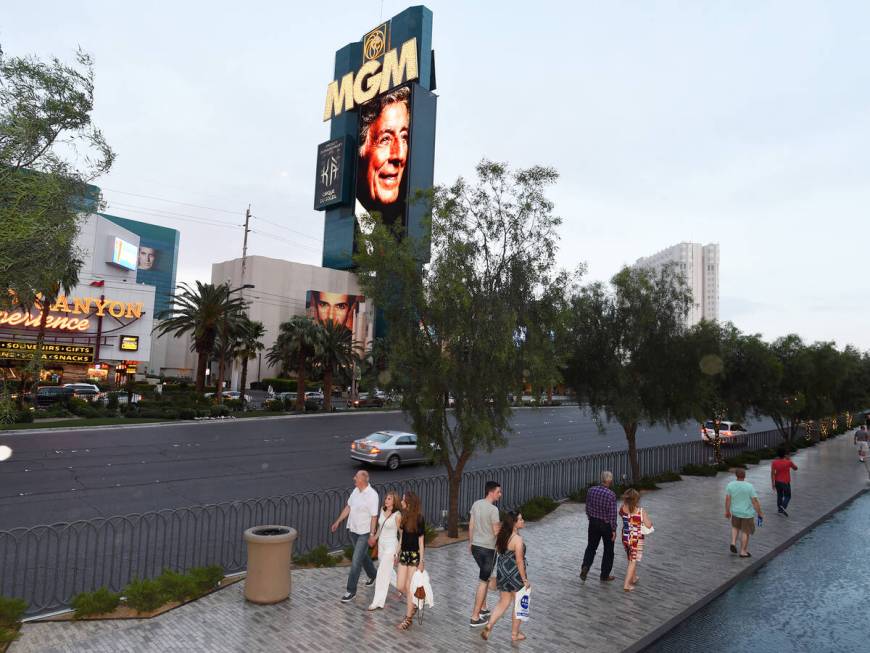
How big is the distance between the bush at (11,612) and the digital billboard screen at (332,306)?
87.1 metres

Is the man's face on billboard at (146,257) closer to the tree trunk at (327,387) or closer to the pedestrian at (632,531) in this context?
the tree trunk at (327,387)

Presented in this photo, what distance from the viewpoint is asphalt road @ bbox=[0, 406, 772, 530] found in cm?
1466

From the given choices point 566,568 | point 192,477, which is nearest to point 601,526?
point 566,568

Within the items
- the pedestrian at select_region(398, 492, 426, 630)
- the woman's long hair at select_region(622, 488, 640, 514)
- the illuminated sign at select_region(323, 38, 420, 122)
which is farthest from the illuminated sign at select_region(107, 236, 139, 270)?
the woman's long hair at select_region(622, 488, 640, 514)

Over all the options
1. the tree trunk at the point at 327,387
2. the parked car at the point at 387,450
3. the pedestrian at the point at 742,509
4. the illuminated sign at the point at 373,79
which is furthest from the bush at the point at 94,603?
the illuminated sign at the point at 373,79

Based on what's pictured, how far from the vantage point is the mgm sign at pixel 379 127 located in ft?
314

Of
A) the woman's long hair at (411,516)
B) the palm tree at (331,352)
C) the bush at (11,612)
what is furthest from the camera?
the palm tree at (331,352)

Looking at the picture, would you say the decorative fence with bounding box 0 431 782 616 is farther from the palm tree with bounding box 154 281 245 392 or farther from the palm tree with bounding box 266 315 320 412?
the palm tree with bounding box 154 281 245 392

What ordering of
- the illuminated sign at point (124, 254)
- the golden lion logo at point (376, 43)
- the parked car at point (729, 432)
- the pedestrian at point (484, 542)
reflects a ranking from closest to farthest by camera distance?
1. the pedestrian at point (484, 542)
2. the parked car at point (729, 432)
3. the illuminated sign at point (124, 254)
4. the golden lion logo at point (376, 43)

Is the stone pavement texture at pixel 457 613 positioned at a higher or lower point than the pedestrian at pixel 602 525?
lower

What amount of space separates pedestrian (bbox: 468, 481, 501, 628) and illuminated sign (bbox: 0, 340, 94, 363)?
2092 inches

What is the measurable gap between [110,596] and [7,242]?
15.7 ft

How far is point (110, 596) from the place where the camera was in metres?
7.39

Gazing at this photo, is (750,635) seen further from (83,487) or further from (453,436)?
(83,487)
